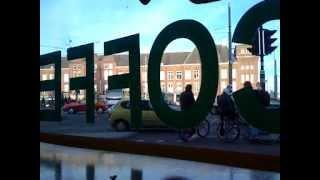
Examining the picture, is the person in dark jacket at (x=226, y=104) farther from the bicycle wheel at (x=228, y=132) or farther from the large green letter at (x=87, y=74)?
the large green letter at (x=87, y=74)

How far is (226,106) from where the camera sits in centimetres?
1322

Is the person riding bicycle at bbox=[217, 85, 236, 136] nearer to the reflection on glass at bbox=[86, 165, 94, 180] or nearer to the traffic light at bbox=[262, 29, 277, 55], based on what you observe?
the traffic light at bbox=[262, 29, 277, 55]

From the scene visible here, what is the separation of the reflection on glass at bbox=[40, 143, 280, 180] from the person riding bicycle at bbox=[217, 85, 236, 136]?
9.32 feet

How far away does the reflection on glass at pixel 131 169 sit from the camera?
7.91m

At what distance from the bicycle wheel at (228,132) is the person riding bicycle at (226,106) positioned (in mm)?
59

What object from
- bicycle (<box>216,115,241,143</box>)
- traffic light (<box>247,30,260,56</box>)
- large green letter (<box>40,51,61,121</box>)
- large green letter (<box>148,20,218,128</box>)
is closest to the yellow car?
bicycle (<box>216,115,241,143</box>)

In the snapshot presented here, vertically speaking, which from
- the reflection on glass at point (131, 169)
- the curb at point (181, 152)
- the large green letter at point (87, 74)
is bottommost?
the reflection on glass at point (131, 169)

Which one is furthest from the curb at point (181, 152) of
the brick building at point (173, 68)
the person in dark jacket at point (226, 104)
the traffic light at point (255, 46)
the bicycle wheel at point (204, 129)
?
the person in dark jacket at point (226, 104)
